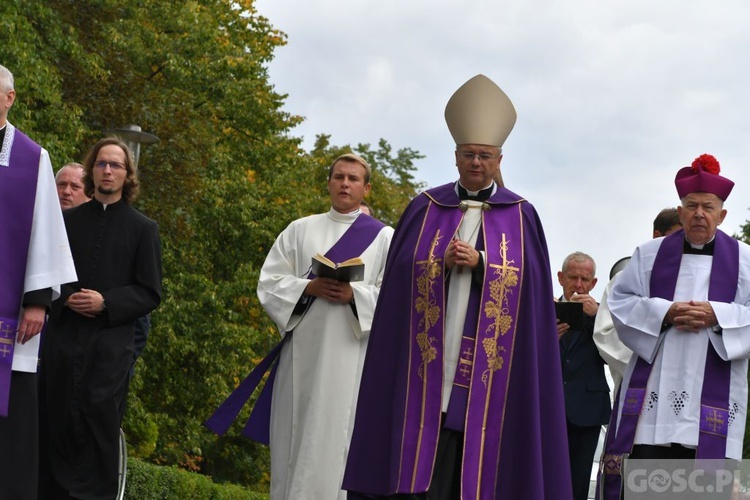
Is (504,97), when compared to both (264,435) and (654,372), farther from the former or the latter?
(264,435)

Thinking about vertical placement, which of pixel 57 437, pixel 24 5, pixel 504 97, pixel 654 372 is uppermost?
pixel 24 5

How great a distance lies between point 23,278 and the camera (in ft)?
26.7

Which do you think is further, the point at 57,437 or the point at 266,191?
the point at 266,191

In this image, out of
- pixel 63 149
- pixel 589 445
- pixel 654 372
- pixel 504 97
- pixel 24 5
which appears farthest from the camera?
pixel 24 5

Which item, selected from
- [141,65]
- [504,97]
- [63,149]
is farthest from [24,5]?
[504,97]

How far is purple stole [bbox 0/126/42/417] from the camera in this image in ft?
26.2

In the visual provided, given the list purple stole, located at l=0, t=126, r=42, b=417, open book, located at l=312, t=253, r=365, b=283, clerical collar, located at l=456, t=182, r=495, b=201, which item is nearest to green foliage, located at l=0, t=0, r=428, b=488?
open book, located at l=312, t=253, r=365, b=283

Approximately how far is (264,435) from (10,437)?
11.2ft

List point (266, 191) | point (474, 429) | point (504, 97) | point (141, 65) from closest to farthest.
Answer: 1. point (474, 429)
2. point (504, 97)
3. point (141, 65)
4. point (266, 191)

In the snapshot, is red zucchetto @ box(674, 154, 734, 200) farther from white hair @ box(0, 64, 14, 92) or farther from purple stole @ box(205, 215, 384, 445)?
white hair @ box(0, 64, 14, 92)

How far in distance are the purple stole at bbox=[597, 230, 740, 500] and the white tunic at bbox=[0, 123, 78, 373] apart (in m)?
3.58

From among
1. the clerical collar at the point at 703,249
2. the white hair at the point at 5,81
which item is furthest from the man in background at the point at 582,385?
the white hair at the point at 5,81

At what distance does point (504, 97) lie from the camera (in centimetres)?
854

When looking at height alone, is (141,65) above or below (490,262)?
above
